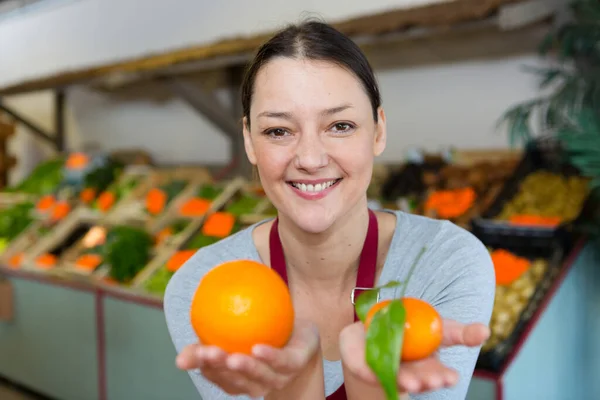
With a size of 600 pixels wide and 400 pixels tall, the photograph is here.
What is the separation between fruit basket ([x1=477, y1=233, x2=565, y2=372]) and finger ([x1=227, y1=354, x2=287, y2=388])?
1370mm

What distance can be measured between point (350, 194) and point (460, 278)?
28 centimetres

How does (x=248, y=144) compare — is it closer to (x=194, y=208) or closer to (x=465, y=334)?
(x=465, y=334)

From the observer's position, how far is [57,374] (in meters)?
3.76

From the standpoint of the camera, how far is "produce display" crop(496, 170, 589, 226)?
9.20ft

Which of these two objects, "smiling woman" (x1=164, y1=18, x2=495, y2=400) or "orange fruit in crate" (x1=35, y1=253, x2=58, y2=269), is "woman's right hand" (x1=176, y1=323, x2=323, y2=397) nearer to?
"smiling woman" (x1=164, y1=18, x2=495, y2=400)

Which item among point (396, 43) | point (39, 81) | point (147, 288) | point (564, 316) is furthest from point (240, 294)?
point (39, 81)

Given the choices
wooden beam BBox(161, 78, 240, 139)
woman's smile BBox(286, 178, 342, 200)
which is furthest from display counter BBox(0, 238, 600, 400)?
wooden beam BBox(161, 78, 240, 139)

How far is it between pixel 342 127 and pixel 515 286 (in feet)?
5.15

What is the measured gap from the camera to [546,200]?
2.94 meters

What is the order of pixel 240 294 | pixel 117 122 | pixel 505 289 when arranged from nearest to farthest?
pixel 240 294 → pixel 505 289 → pixel 117 122

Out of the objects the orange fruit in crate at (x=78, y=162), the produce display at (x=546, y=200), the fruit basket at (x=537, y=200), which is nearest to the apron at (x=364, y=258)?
the fruit basket at (x=537, y=200)

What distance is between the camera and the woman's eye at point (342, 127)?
43.9 inches

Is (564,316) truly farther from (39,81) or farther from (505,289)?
(39,81)

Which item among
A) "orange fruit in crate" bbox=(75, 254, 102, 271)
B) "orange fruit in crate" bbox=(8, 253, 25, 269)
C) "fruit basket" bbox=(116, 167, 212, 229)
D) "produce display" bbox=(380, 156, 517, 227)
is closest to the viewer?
"produce display" bbox=(380, 156, 517, 227)
